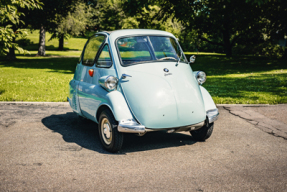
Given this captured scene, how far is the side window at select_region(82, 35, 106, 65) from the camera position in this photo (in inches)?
236

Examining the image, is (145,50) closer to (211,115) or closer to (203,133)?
(211,115)

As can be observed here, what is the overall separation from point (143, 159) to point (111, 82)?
4.51ft

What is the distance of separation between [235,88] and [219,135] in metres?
5.95

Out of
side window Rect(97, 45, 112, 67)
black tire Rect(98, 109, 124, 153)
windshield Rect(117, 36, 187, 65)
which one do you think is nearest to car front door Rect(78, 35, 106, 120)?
side window Rect(97, 45, 112, 67)

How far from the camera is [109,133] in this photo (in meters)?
5.07

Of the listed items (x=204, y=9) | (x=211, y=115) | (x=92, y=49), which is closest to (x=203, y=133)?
(x=211, y=115)

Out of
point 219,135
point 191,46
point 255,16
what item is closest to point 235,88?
point 219,135

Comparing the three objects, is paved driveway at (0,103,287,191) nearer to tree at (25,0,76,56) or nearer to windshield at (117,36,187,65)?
windshield at (117,36,187,65)

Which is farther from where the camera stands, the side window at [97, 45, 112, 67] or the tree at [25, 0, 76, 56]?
Result: the tree at [25, 0, 76, 56]

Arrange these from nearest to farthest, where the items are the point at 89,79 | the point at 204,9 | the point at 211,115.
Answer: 1. the point at 211,115
2. the point at 89,79
3. the point at 204,9

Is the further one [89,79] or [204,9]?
[204,9]

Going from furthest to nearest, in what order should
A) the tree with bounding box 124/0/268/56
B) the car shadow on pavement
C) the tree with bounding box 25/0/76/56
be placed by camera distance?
the tree with bounding box 25/0/76/56 → the tree with bounding box 124/0/268/56 → the car shadow on pavement

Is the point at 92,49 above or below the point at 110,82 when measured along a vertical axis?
above

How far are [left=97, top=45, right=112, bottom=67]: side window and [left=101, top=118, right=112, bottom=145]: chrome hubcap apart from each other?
1074mm
